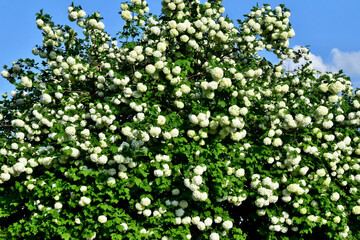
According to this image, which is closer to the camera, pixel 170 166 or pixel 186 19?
pixel 170 166

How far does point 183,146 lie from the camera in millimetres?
5422

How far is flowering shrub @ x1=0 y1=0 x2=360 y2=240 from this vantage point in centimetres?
552

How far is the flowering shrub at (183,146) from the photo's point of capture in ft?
18.1

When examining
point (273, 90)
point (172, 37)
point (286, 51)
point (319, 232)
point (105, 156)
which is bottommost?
point (319, 232)

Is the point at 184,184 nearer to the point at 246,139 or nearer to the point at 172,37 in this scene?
the point at 246,139

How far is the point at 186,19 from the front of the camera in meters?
6.61

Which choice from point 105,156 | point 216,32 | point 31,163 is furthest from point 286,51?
point 31,163

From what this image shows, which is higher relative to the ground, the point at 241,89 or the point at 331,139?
the point at 241,89

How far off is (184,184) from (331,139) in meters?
3.08

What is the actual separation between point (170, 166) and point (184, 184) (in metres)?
0.37

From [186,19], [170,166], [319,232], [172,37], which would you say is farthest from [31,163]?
[319,232]

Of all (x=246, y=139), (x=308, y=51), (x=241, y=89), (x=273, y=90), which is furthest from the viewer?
(x=308, y=51)

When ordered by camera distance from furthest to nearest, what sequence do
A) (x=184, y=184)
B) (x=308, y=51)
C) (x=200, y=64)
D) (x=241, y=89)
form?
(x=308, y=51)
(x=200, y=64)
(x=241, y=89)
(x=184, y=184)

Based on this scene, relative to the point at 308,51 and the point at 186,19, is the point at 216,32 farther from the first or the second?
the point at 308,51
